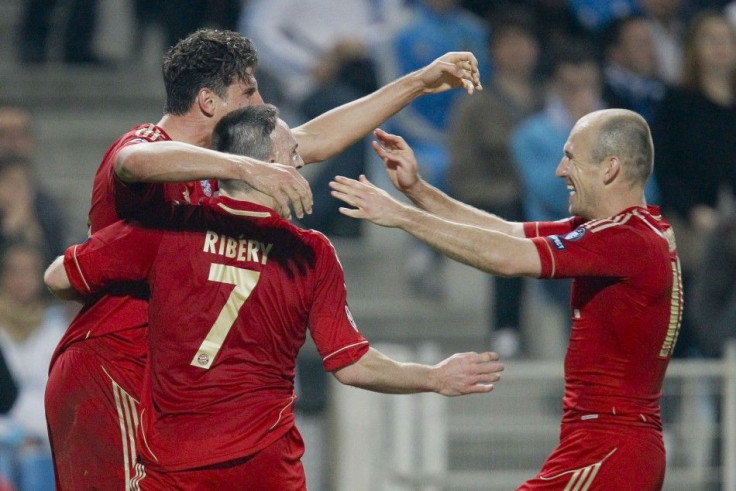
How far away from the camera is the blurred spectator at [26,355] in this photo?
7.28 metres

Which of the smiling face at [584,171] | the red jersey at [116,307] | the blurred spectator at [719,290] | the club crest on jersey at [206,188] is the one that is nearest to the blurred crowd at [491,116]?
the blurred spectator at [719,290]

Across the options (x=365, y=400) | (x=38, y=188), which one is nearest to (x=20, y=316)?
(x=38, y=188)

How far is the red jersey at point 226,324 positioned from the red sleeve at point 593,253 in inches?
28.3

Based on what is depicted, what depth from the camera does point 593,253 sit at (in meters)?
4.36

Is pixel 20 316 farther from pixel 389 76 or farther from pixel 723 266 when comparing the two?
pixel 723 266

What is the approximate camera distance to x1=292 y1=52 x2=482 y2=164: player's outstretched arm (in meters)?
4.86

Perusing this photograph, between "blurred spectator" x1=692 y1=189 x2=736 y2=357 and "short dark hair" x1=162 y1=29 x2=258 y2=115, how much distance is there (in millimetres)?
4220

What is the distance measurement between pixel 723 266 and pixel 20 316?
13.4 ft

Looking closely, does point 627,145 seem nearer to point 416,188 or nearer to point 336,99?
point 416,188

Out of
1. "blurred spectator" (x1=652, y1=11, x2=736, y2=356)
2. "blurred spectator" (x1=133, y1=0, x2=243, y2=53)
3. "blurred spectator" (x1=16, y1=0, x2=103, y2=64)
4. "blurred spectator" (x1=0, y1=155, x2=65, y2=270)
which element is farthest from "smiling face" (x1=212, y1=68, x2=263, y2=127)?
"blurred spectator" (x1=16, y1=0, x2=103, y2=64)

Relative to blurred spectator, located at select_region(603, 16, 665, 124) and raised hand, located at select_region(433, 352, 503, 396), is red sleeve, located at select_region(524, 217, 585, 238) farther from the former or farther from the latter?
blurred spectator, located at select_region(603, 16, 665, 124)

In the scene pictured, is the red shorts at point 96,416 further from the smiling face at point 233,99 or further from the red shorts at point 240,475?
the smiling face at point 233,99

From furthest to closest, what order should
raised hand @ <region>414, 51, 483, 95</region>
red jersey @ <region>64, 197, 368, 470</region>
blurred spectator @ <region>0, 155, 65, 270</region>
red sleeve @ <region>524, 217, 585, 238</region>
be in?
blurred spectator @ <region>0, 155, 65, 270</region> → red sleeve @ <region>524, 217, 585, 238</region> → raised hand @ <region>414, 51, 483, 95</region> → red jersey @ <region>64, 197, 368, 470</region>

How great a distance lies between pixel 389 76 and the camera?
362 inches
